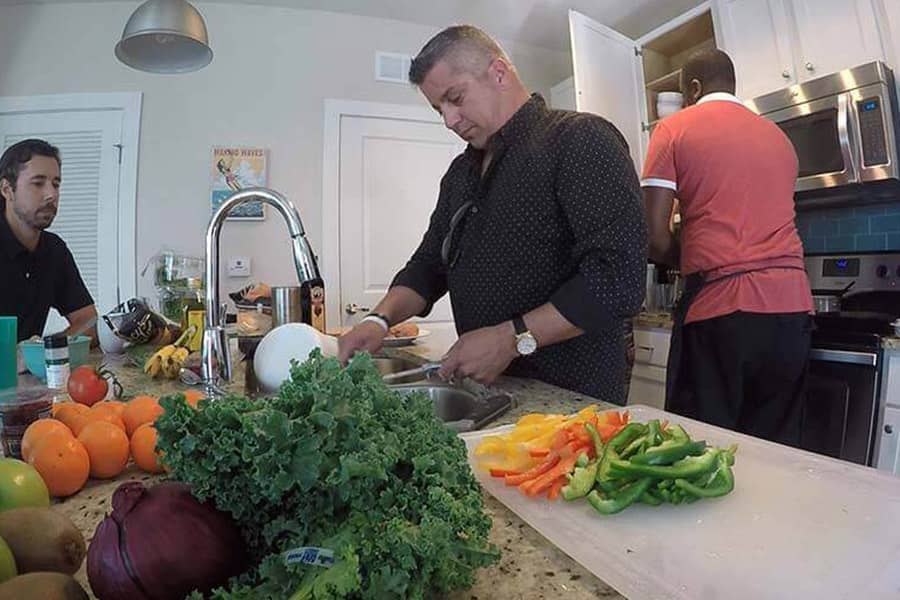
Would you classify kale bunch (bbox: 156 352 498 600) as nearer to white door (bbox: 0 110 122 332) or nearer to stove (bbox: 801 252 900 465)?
stove (bbox: 801 252 900 465)

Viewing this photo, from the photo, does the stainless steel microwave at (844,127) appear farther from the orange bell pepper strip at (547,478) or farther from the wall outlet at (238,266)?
the wall outlet at (238,266)

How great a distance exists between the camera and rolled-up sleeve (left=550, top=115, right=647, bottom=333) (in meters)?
0.99

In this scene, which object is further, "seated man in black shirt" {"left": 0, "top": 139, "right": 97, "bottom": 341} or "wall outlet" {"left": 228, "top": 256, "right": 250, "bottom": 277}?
"wall outlet" {"left": 228, "top": 256, "right": 250, "bottom": 277}

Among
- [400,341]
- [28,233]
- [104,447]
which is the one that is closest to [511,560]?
[104,447]

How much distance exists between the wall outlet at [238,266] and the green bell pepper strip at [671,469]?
272cm

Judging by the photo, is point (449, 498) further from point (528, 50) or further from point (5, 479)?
point (528, 50)

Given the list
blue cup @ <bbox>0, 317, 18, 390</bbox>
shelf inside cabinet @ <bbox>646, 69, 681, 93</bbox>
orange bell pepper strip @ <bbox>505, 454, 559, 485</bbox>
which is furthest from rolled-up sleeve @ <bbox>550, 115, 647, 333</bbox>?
shelf inside cabinet @ <bbox>646, 69, 681, 93</bbox>

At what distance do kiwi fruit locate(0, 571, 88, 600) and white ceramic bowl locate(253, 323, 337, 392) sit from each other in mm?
627

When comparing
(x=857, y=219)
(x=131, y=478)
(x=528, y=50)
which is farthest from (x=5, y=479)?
(x=528, y=50)

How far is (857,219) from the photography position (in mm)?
2256

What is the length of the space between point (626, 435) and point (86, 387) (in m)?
0.78

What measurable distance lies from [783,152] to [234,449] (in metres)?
1.80

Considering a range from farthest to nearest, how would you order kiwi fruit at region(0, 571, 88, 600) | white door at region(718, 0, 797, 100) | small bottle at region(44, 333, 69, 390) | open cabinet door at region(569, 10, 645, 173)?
open cabinet door at region(569, 10, 645, 173)
white door at region(718, 0, 797, 100)
small bottle at region(44, 333, 69, 390)
kiwi fruit at region(0, 571, 88, 600)

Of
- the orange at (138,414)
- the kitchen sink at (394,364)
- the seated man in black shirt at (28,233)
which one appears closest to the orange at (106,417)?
the orange at (138,414)
